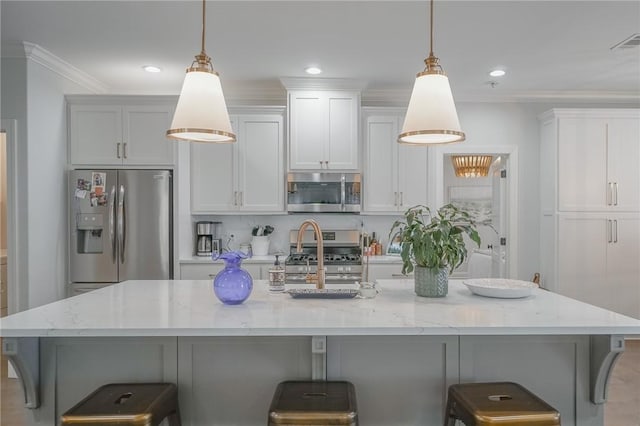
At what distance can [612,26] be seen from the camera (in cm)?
298

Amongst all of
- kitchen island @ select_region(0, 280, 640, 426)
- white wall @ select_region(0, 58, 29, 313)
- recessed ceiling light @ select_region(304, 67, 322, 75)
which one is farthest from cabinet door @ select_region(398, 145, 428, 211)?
white wall @ select_region(0, 58, 29, 313)

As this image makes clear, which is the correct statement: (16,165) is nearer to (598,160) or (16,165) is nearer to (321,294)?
(321,294)

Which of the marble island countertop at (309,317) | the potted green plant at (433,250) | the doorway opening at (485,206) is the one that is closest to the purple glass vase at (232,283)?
the marble island countertop at (309,317)

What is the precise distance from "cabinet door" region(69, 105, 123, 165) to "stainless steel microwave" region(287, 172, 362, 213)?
167 cm

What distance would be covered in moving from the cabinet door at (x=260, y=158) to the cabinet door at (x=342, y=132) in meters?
0.49

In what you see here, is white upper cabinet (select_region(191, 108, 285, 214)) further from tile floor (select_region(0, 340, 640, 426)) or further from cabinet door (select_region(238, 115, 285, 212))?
tile floor (select_region(0, 340, 640, 426))

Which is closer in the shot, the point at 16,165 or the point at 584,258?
the point at 16,165

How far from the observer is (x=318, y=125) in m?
4.16

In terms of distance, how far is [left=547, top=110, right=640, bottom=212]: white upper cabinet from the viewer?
4293mm

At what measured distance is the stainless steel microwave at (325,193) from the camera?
422 cm

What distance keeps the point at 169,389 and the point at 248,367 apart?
0.33 metres

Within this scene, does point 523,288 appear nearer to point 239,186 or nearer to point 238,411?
point 238,411

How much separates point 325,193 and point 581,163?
2596mm

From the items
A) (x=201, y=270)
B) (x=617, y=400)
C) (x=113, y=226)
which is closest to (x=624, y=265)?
(x=617, y=400)
